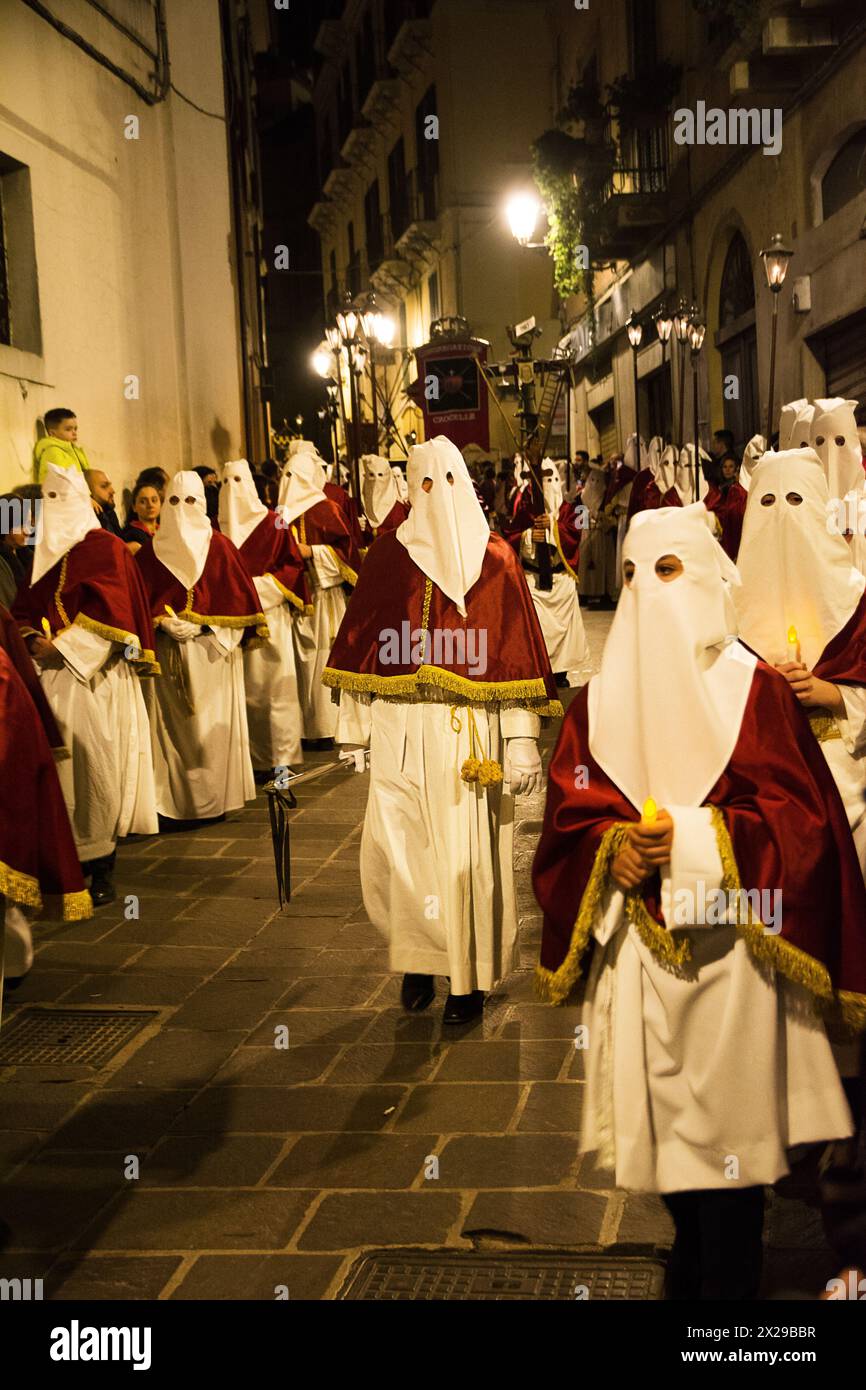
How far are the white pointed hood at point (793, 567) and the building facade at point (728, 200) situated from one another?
1128 centimetres

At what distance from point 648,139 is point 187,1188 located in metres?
24.1

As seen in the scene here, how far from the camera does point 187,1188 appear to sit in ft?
14.9

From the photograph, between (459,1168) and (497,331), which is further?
(497,331)

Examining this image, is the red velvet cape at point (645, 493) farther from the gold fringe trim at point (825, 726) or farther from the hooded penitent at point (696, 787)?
the hooded penitent at point (696, 787)

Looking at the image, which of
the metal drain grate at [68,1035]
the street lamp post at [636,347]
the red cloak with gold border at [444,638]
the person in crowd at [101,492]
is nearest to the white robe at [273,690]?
the person in crowd at [101,492]

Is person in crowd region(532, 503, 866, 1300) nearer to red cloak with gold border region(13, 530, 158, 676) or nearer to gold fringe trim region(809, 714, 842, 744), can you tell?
gold fringe trim region(809, 714, 842, 744)

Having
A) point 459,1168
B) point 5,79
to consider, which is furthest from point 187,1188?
point 5,79

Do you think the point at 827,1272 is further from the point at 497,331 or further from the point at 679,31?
the point at 497,331

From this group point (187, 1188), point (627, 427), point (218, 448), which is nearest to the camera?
point (187, 1188)

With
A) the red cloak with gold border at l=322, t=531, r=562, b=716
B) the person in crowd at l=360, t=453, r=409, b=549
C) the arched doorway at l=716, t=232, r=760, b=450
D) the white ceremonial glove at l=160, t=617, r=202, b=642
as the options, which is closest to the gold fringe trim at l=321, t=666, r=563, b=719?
the red cloak with gold border at l=322, t=531, r=562, b=716

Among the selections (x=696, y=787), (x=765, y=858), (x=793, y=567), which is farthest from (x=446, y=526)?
(x=765, y=858)

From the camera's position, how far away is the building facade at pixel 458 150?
120 ft

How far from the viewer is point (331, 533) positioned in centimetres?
1224

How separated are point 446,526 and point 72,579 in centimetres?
293
